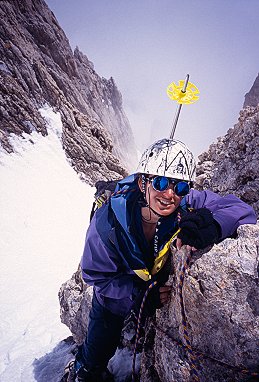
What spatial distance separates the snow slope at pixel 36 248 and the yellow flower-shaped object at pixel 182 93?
664 cm

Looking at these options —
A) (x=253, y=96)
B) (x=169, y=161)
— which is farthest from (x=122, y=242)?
(x=253, y=96)

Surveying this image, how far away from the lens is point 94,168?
30.1 metres

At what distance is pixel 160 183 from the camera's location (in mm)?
2752

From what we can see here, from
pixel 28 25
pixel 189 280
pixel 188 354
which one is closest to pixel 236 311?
pixel 189 280

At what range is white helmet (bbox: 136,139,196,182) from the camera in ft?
9.52

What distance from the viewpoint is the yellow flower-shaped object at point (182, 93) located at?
11.8 ft

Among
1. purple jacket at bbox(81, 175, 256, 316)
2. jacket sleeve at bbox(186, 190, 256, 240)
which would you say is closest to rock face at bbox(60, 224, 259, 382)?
jacket sleeve at bbox(186, 190, 256, 240)

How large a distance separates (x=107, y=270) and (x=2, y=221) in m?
13.6

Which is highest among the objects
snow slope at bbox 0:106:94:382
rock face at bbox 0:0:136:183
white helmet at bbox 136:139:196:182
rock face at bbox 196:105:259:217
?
rock face at bbox 0:0:136:183

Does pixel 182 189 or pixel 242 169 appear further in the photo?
pixel 242 169

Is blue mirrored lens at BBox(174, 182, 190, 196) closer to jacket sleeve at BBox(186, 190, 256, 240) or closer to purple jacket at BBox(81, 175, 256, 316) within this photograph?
purple jacket at BBox(81, 175, 256, 316)

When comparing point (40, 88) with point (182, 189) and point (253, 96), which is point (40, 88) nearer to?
point (182, 189)

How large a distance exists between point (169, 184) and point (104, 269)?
142 cm

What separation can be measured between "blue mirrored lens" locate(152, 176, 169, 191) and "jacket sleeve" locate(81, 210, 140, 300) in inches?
38.9
